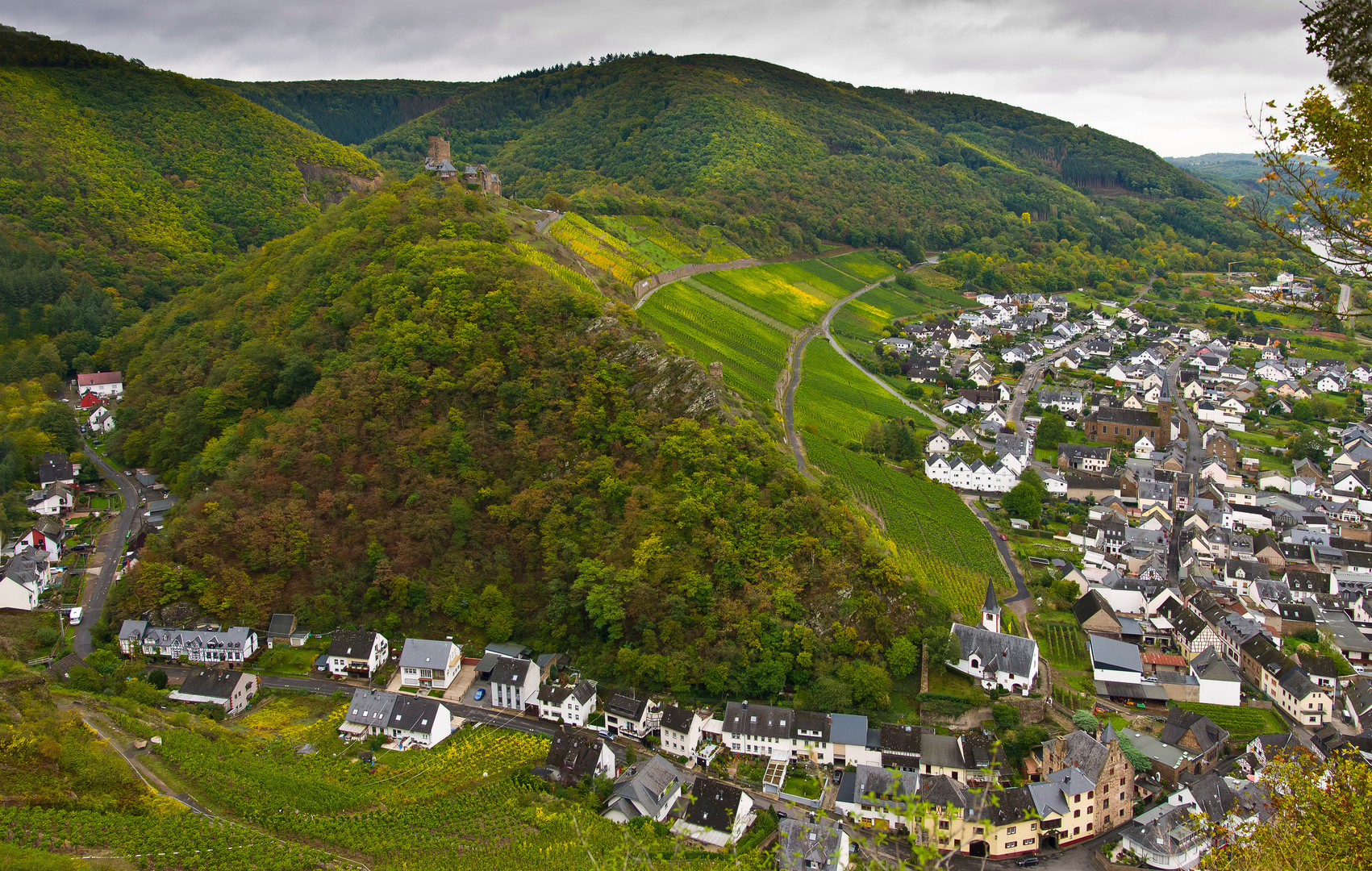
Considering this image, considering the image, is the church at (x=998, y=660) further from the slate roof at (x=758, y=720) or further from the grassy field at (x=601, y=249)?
the grassy field at (x=601, y=249)

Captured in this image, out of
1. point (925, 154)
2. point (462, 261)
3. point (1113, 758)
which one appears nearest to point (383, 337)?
point (462, 261)

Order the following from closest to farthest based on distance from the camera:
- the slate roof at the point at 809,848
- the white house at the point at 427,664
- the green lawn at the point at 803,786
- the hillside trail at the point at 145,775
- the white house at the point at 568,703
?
the slate roof at the point at 809,848 < the hillside trail at the point at 145,775 < the green lawn at the point at 803,786 < the white house at the point at 568,703 < the white house at the point at 427,664

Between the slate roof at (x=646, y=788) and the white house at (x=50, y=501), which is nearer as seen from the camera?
the slate roof at (x=646, y=788)

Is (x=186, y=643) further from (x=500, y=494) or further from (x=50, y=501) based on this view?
(x=50, y=501)

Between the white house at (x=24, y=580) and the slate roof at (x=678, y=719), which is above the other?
the white house at (x=24, y=580)

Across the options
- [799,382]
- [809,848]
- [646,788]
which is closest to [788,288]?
[799,382]

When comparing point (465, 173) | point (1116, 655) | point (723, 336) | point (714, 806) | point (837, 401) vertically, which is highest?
point (465, 173)

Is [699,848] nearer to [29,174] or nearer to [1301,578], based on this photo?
[1301,578]

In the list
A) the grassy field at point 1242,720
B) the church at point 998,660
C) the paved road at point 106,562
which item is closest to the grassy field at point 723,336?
the church at point 998,660
